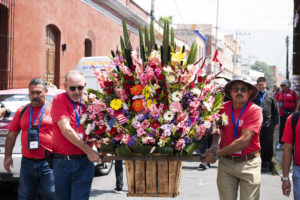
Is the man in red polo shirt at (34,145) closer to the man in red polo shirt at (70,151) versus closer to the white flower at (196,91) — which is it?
the man in red polo shirt at (70,151)

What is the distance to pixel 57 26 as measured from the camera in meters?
17.2

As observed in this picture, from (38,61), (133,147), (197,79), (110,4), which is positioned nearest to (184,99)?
(197,79)

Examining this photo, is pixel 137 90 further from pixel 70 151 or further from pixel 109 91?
pixel 70 151

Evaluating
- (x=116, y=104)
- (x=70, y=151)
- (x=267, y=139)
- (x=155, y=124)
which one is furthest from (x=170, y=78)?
(x=267, y=139)

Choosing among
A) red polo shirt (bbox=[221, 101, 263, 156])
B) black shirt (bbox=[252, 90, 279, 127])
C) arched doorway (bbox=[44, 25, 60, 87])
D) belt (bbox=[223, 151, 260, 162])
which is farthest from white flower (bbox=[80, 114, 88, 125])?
arched doorway (bbox=[44, 25, 60, 87])

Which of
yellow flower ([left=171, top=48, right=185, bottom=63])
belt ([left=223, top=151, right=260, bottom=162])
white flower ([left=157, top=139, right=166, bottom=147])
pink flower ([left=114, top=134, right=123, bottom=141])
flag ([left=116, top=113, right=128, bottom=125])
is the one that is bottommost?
belt ([left=223, top=151, right=260, bottom=162])

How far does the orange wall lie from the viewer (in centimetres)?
1455

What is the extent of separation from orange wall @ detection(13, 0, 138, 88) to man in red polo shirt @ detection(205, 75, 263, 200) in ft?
35.7

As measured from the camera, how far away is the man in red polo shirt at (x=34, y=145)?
5.32m

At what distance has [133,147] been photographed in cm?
393

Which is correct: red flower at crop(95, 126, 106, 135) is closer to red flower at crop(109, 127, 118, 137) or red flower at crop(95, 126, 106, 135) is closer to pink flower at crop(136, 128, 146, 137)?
red flower at crop(109, 127, 118, 137)

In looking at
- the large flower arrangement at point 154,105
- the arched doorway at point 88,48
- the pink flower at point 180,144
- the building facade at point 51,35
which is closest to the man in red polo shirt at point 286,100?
the building facade at point 51,35

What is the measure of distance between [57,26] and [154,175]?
1420 centimetres

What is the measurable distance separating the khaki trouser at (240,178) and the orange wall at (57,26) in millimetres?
10901
